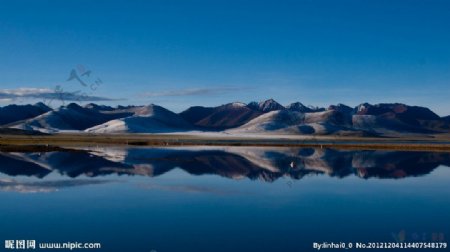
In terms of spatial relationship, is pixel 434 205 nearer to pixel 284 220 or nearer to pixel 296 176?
pixel 284 220

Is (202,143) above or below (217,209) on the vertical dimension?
above

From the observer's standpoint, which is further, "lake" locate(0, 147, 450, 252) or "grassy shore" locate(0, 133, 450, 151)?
"grassy shore" locate(0, 133, 450, 151)

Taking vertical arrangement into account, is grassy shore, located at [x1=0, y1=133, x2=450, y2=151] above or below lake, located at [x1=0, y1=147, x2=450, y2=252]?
above

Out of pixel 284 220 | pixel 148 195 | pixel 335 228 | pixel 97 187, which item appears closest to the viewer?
pixel 335 228

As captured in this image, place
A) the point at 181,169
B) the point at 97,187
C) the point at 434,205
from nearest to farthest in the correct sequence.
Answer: the point at 434,205
the point at 97,187
the point at 181,169

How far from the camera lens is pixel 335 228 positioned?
17.0 m

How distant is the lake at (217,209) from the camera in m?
15.3

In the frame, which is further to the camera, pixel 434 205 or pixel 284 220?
pixel 434 205

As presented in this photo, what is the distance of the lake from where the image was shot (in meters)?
15.3

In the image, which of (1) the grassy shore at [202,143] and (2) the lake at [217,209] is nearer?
(2) the lake at [217,209]

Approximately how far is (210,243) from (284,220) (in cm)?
450

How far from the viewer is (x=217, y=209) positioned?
20.3m

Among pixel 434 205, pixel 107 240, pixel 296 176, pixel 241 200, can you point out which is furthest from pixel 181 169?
pixel 107 240

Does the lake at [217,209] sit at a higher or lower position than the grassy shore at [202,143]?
lower
